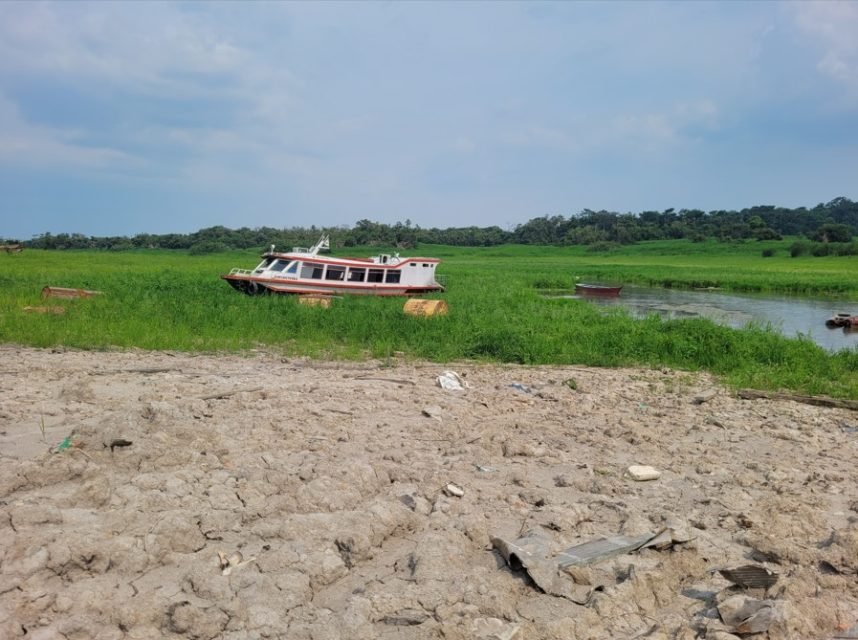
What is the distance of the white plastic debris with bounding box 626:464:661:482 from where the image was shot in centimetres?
582

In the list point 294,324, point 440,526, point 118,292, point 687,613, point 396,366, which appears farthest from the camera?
point 118,292

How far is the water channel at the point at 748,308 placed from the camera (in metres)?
20.5

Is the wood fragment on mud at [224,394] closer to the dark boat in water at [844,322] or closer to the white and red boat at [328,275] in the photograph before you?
the white and red boat at [328,275]

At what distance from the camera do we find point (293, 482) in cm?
510

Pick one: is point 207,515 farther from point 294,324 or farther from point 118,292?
point 118,292

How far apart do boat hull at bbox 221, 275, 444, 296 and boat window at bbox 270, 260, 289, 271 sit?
0.68 m

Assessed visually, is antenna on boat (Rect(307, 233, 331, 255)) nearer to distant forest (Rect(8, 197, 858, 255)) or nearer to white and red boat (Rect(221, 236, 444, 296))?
white and red boat (Rect(221, 236, 444, 296))

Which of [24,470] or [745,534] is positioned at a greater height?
[24,470]

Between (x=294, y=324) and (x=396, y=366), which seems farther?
Answer: (x=294, y=324)

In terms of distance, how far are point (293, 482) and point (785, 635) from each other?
325 centimetres

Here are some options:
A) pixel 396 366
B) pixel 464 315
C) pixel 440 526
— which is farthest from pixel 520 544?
pixel 464 315

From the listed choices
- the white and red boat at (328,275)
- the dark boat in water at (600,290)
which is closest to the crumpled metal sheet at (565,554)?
the white and red boat at (328,275)

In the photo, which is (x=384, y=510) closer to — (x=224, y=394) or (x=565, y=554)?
(x=565, y=554)

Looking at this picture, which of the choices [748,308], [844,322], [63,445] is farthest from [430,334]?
[748,308]
